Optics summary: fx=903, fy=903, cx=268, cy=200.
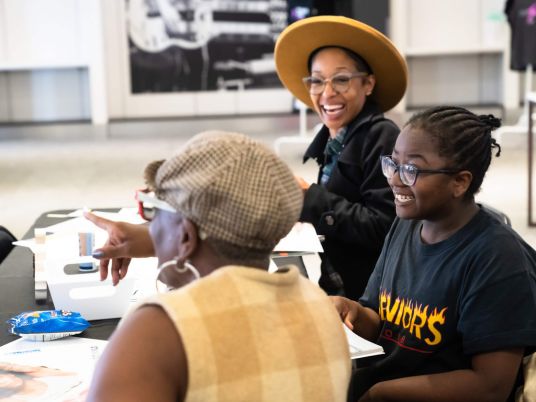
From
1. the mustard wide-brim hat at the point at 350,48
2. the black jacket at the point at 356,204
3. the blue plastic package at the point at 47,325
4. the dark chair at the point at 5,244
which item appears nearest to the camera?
the blue plastic package at the point at 47,325

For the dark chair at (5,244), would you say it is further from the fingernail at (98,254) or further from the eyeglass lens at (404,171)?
the eyeglass lens at (404,171)

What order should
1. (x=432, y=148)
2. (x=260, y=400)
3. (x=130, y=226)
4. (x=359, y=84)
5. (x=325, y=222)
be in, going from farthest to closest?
1. (x=359, y=84)
2. (x=325, y=222)
3. (x=432, y=148)
4. (x=130, y=226)
5. (x=260, y=400)

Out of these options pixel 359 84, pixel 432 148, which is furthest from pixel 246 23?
pixel 432 148

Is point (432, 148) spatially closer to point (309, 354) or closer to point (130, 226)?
point (130, 226)

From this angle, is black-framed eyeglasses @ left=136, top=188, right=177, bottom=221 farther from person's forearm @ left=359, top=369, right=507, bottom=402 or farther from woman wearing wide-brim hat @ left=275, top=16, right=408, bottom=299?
woman wearing wide-brim hat @ left=275, top=16, right=408, bottom=299

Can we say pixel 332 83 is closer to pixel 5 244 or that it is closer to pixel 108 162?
pixel 5 244

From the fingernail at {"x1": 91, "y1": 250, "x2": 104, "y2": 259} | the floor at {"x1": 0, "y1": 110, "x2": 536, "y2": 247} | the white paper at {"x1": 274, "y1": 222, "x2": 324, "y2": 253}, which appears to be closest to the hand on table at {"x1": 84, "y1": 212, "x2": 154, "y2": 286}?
the fingernail at {"x1": 91, "y1": 250, "x2": 104, "y2": 259}

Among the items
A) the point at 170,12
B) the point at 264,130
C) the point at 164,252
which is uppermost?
the point at 170,12

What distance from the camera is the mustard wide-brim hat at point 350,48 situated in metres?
2.63

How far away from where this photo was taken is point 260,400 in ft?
3.78

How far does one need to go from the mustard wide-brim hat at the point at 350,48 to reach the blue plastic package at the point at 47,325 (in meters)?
1.23

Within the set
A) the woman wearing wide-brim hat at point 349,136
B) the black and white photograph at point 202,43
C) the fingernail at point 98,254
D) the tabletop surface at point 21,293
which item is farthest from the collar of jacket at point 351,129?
the black and white photograph at point 202,43

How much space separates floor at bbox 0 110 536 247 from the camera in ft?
21.0

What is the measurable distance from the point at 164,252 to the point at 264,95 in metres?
8.83
